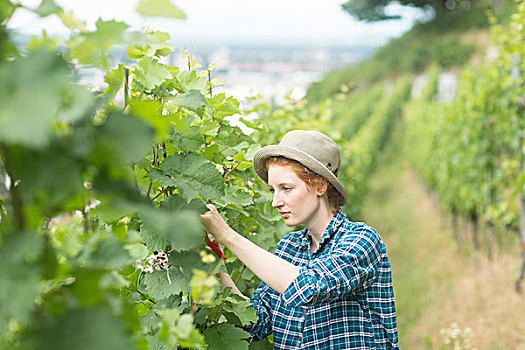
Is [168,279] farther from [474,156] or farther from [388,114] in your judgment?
[388,114]

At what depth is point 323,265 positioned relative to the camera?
157cm

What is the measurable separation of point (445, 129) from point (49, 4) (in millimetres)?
8633

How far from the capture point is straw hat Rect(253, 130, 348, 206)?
1.74 m

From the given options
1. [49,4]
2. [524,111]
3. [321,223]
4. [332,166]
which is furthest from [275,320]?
[524,111]

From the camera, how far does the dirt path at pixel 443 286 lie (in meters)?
5.06

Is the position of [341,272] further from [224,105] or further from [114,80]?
[114,80]

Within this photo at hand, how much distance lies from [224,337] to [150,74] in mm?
804

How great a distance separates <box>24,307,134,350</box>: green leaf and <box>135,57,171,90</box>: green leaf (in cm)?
67

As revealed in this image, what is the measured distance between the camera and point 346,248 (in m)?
1.64

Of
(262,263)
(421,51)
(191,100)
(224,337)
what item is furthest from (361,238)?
(421,51)

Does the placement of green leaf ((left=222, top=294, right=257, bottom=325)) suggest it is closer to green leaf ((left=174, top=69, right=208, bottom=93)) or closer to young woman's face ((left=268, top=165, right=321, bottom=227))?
young woman's face ((left=268, top=165, right=321, bottom=227))

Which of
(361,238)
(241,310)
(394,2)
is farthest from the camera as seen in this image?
(394,2)

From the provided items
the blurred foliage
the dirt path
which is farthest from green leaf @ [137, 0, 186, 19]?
the blurred foliage

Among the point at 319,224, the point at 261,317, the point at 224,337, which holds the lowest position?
the point at 261,317
